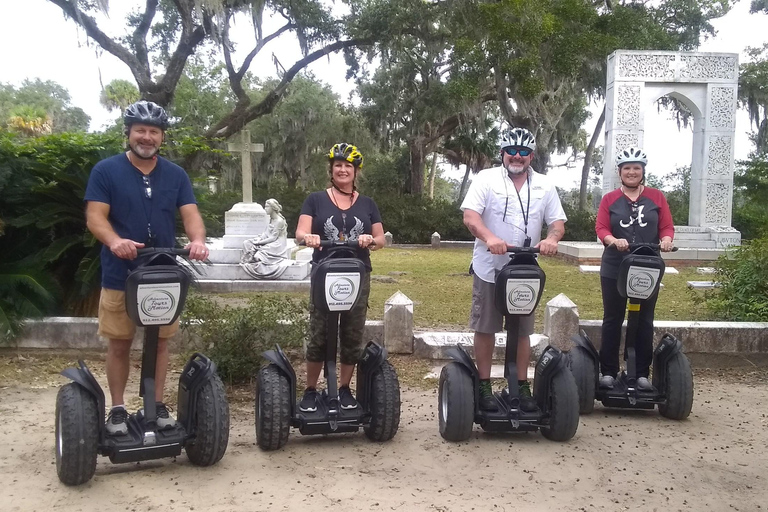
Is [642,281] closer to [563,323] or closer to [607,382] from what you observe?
[607,382]

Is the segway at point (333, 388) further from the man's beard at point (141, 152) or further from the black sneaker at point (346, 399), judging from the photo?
the man's beard at point (141, 152)

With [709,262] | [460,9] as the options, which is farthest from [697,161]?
[460,9]

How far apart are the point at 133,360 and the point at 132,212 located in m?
2.65

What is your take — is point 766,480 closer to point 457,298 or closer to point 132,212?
point 132,212

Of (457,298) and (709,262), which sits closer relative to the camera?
(457,298)

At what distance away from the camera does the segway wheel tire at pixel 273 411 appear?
11.4ft

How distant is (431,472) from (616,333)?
184 cm

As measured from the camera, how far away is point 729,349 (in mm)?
5578

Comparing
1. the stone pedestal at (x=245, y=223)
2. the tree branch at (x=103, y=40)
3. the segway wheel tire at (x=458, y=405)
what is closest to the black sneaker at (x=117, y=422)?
the segway wheel tire at (x=458, y=405)

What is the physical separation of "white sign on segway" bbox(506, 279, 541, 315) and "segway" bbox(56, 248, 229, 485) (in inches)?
66.2

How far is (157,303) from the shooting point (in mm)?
3039

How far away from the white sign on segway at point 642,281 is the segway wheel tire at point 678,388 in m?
0.52

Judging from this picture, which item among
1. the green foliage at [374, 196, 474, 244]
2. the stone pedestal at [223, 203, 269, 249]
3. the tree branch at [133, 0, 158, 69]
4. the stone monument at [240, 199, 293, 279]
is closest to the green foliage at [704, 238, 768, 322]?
the stone monument at [240, 199, 293, 279]

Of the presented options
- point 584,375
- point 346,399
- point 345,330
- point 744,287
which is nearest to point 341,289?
point 345,330
